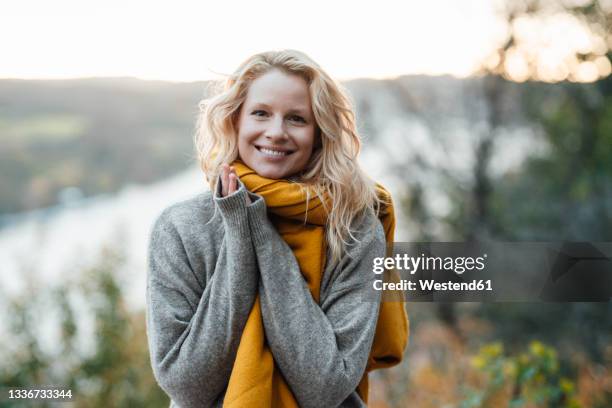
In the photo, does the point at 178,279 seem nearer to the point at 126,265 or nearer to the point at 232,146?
the point at 232,146

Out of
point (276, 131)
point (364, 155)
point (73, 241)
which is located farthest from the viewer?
point (364, 155)

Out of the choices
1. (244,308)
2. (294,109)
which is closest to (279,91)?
(294,109)

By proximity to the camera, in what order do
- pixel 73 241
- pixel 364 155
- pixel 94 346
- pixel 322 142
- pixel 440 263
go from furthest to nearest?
1. pixel 364 155
2. pixel 73 241
3. pixel 94 346
4. pixel 440 263
5. pixel 322 142

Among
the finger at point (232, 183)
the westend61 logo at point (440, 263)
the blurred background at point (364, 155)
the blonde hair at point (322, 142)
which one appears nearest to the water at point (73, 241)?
the blurred background at point (364, 155)

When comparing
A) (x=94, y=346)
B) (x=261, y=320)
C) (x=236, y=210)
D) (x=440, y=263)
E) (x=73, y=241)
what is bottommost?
(x=94, y=346)

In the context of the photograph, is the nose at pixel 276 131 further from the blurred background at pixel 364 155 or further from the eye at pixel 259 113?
the blurred background at pixel 364 155

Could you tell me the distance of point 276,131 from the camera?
5.79ft

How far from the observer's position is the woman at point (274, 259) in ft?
5.25

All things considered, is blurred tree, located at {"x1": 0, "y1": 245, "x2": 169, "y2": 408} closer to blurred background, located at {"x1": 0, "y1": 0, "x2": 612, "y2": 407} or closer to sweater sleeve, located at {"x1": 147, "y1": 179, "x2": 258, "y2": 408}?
blurred background, located at {"x1": 0, "y1": 0, "x2": 612, "y2": 407}

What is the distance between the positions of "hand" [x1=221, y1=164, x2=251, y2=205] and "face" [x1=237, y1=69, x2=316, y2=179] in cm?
13

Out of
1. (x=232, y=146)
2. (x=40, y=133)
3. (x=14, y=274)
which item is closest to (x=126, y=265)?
(x=14, y=274)

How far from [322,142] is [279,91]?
0.21 meters

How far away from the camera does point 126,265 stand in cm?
452

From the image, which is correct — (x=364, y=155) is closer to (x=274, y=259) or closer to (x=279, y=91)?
(x=279, y=91)
